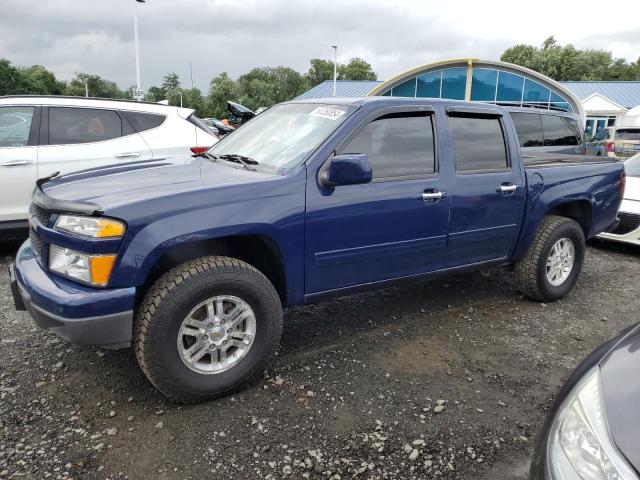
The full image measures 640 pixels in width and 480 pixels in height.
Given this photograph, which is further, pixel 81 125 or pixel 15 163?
pixel 81 125

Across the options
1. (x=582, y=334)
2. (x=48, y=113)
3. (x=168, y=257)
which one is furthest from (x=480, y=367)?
(x=48, y=113)

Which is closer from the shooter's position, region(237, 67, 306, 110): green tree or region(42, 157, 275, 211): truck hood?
region(42, 157, 275, 211): truck hood

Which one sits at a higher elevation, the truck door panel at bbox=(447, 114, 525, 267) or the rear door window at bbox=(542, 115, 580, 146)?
the rear door window at bbox=(542, 115, 580, 146)

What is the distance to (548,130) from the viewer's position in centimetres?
862

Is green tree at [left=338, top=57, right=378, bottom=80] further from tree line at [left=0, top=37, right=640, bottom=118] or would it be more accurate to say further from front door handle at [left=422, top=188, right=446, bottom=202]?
front door handle at [left=422, top=188, right=446, bottom=202]

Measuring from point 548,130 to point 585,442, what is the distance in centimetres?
820

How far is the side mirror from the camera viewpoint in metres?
2.95

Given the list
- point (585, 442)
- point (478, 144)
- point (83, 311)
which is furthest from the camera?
point (478, 144)

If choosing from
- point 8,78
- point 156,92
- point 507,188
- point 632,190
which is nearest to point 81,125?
point 507,188

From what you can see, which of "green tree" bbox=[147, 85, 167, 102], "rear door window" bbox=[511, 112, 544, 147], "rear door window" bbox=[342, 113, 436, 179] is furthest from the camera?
"green tree" bbox=[147, 85, 167, 102]

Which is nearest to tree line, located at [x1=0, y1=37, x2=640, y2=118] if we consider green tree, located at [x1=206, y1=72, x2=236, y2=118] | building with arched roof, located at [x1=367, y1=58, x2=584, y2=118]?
green tree, located at [x1=206, y1=72, x2=236, y2=118]

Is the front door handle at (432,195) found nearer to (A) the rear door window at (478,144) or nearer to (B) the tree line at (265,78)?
(A) the rear door window at (478,144)

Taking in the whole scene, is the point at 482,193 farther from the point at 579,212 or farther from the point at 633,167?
the point at 633,167

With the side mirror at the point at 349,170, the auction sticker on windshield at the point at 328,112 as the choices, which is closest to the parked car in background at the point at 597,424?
the side mirror at the point at 349,170
